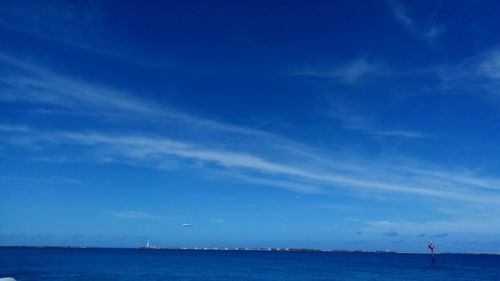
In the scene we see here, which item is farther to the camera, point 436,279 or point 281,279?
point 436,279

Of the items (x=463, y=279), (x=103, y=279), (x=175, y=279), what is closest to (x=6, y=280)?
(x=103, y=279)

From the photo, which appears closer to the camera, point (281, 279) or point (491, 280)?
point (281, 279)

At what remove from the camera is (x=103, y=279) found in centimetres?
4200

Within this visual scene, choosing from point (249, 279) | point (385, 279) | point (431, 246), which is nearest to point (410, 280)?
point (385, 279)

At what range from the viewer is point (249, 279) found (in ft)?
150

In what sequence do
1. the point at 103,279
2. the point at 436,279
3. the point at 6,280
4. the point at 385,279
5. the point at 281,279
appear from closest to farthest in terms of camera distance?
the point at 6,280 → the point at 103,279 → the point at 281,279 → the point at 385,279 → the point at 436,279

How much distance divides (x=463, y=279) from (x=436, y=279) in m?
5.05

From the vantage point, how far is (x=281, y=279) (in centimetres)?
4572

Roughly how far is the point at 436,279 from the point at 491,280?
27.4 feet

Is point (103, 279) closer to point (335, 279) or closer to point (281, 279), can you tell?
point (281, 279)

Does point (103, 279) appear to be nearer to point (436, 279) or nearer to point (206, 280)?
point (206, 280)

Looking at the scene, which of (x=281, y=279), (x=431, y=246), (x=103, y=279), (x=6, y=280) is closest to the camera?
(x=6, y=280)

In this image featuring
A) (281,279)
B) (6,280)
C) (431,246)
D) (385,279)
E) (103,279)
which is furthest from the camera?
(431,246)

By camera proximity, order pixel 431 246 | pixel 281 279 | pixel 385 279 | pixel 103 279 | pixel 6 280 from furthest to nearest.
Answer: pixel 431 246 < pixel 385 279 < pixel 281 279 < pixel 103 279 < pixel 6 280
